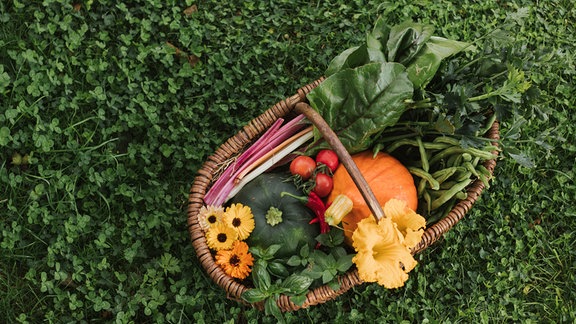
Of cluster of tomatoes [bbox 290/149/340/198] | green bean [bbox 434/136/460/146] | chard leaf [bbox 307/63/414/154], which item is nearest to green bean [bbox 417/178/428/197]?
green bean [bbox 434/136/460/146]

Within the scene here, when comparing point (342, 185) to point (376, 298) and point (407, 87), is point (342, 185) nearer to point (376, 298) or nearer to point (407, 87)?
point (407, 87)

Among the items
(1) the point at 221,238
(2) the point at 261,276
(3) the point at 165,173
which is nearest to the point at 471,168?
(2) the point at 261,276

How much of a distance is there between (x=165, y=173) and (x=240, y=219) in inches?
32.1

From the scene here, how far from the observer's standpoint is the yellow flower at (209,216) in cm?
295

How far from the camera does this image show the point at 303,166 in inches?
120

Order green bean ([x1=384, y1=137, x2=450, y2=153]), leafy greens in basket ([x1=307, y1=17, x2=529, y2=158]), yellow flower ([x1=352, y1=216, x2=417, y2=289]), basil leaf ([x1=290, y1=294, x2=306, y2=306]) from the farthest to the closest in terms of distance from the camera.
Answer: green bean ([x1=384, y1=137, x2=450, y2=153]), leafy greens in basket ([x1=307, y1=17, x2=529, y2=158]), basil leaf ([x1=290, y1=294, x2=306, y2=306]), yellow flower ([x1=352, y1=216, x2=417, y2=289])

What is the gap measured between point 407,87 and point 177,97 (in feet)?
4.84

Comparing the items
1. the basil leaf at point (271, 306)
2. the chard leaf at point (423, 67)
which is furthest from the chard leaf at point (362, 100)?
the basil leaf at point (271, 306)

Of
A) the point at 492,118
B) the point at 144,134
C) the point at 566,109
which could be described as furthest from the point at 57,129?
the point at 566,109

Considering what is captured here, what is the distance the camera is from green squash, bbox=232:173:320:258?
2.96 m

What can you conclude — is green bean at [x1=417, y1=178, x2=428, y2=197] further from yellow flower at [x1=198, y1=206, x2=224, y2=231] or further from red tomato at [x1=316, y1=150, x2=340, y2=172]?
yellow flower at [x1=198, y1=206, x2=224, y2=231]

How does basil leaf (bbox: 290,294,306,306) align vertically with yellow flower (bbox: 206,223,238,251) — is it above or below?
below

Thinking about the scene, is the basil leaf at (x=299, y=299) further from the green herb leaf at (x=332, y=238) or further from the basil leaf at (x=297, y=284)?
the green herb leaf at (x=332, y=238)

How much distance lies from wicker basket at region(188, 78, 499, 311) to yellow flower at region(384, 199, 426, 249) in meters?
0.11
